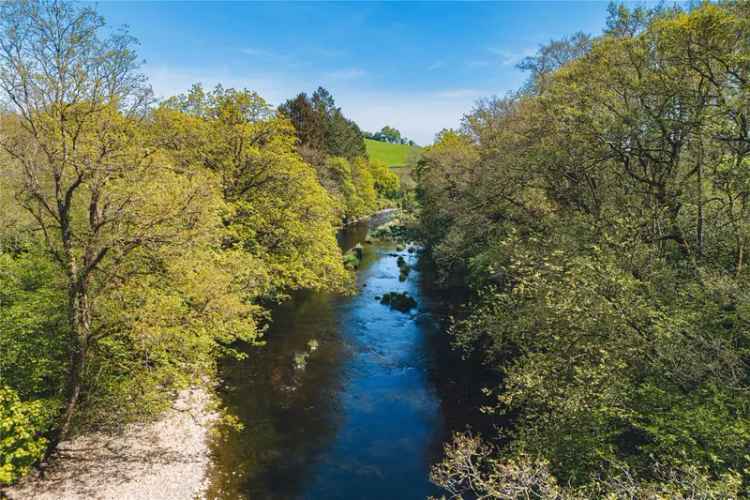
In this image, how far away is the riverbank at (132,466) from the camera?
1273 centimetres

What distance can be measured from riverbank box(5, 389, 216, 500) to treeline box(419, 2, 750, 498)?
27.5 ft

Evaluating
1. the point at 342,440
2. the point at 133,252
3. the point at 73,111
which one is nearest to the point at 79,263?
the point at 133,252

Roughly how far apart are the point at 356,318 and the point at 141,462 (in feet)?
55.8

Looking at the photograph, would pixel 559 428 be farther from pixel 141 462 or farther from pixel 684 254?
A: pixel 141 462

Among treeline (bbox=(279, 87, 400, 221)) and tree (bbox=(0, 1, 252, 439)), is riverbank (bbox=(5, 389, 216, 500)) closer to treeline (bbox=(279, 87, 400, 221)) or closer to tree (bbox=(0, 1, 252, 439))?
tree (bbox=(0, 1, 252, 439))

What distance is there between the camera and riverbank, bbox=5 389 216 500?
1273 centimetres

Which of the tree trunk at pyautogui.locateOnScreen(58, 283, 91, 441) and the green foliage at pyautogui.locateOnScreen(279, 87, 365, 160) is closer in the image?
the tree trunk at pyautogui.locateOnScreen(58, 283, 91, 441)

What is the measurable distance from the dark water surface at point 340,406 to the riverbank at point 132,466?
83 centimetres

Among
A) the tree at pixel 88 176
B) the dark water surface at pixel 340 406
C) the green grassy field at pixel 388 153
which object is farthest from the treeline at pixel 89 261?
the green grassy field at pixel 388 153

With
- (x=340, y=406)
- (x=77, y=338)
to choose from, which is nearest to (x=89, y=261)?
(x=77, y=338)

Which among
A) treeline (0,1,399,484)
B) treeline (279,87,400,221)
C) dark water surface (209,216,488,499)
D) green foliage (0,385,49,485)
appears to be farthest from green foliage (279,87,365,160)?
green foliage (0,385,49,485)

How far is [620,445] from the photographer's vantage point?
1000 centimetres

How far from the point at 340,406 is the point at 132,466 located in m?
8.31

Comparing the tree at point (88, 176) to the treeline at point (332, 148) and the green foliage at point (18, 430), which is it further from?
the treeline at point (332, 148)
